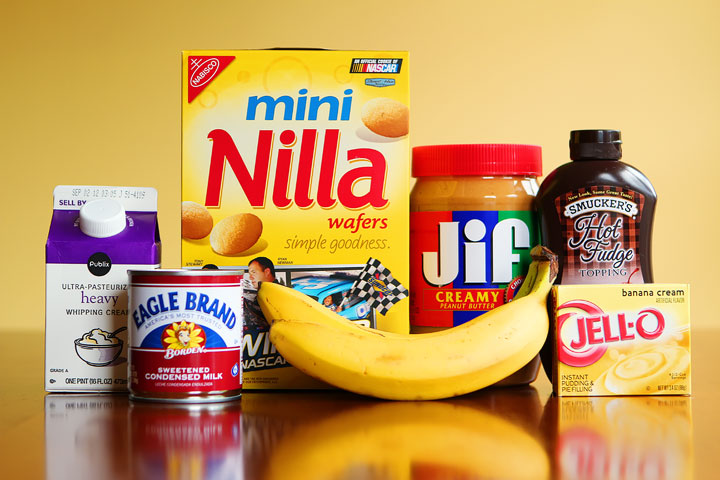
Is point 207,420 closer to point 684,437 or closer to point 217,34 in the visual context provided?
point 684,437

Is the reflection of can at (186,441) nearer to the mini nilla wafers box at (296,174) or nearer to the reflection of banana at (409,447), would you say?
the reflection of banana at (409,447)

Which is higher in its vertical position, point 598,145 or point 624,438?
point 598,145

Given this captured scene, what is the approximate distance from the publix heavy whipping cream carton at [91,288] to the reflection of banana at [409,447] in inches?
11.9

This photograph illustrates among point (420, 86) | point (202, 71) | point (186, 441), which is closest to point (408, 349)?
point (186, 441)

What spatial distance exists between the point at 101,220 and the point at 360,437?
0.42 meters

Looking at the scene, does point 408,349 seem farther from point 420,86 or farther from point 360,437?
point 420,86

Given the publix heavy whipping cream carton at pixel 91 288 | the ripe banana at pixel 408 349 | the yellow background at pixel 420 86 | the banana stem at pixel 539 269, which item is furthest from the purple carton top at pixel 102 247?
the yellow background at pixel 420 86

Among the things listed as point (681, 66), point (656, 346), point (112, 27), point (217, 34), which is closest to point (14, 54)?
point (112, 27)

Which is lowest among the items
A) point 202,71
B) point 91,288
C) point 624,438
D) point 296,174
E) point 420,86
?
point 624,438

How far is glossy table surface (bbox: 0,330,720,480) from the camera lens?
2.24 feet

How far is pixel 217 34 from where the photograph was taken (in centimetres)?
232

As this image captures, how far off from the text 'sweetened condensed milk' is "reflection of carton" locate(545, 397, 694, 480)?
0.07 feet

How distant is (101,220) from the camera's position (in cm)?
100

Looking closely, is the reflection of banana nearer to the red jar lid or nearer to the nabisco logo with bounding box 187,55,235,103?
the red jar lid
